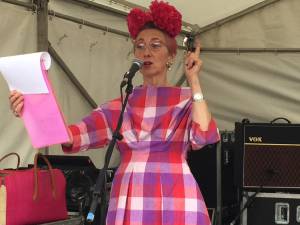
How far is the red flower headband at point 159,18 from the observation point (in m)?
1.45

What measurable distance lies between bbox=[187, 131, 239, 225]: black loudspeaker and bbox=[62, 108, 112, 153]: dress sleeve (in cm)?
139

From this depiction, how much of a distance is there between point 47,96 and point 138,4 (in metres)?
1.68

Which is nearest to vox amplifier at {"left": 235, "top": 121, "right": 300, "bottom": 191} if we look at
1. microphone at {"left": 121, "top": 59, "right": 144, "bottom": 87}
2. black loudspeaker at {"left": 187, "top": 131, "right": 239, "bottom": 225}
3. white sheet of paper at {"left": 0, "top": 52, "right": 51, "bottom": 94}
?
black loudspeaker at {"left": 187, "top": 131, "right": 239, "bottom": 225}

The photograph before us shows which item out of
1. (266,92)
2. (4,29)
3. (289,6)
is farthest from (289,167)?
(4,29)

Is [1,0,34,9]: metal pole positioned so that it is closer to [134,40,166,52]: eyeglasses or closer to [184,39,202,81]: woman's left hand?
[134,40,166,52]: eyeglasses

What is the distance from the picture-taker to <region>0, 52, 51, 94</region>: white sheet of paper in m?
1.23

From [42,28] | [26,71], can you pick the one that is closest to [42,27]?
[42,28]

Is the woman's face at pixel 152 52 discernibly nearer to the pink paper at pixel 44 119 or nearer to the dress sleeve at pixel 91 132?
the dress sleeve at pixel 91 132

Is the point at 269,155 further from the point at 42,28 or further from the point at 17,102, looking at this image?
the point at 17,102

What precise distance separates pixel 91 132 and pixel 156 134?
0.65 feet

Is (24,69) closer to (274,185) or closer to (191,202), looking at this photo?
(191,202)

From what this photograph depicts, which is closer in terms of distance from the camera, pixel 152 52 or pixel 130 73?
pixel 130 73

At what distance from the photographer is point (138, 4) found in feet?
9.20

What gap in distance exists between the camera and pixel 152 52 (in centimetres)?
144
